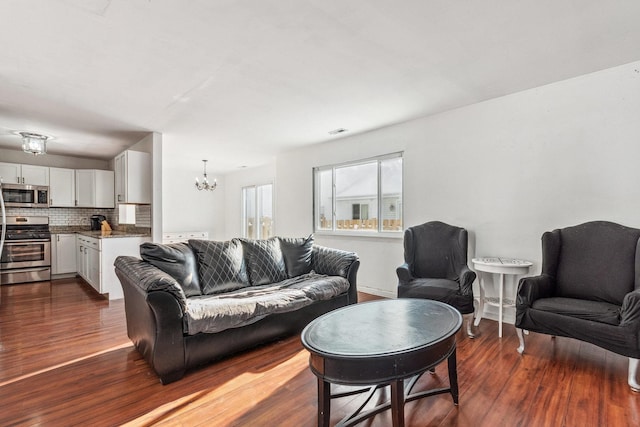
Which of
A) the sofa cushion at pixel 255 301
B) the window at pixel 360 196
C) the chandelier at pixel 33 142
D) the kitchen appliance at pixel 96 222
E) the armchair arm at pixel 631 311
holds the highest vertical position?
the chandelier at pixel 33 142

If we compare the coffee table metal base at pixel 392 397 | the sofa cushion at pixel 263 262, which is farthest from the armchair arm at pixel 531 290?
the sofa cushion at pixel 263 262

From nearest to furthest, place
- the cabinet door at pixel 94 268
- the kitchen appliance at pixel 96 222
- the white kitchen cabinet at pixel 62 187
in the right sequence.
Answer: the cabinet door at pixel 94 268 < the white kitchen cabinet at pixel 62 187 < the kitchen appliance at pixel 96 222

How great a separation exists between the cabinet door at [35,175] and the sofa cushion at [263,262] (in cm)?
490

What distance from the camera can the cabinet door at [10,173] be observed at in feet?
17.4

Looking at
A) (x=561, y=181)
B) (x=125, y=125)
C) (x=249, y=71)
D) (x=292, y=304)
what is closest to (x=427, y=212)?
(x=561, y=181)

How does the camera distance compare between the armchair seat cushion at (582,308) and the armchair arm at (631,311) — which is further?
the armchair seat cushion at (582,308)

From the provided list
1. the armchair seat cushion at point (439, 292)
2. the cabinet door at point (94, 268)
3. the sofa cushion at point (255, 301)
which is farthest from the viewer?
the cabinet door at point (94, 268)

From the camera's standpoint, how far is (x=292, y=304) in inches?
111

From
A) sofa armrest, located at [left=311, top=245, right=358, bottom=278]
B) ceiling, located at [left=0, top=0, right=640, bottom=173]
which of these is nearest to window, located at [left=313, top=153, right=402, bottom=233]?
ceiling, located at [left=0, top=0, right=640, bottom=173]

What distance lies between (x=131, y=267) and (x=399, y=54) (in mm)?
2801

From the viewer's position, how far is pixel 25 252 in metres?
5.35

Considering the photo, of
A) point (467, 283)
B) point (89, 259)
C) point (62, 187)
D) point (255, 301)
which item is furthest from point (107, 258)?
point (467, 283)

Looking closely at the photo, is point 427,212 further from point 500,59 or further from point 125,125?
point 125,125

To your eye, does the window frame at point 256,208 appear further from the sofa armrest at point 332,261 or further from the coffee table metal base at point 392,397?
the coffee table metal base at point 392,397
